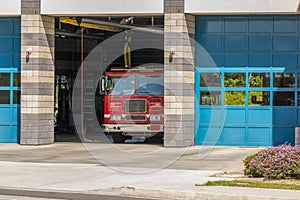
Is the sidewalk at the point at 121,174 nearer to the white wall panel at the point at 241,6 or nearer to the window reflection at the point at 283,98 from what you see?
the window reflection at the point at 283,98

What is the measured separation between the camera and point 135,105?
27.0 metres

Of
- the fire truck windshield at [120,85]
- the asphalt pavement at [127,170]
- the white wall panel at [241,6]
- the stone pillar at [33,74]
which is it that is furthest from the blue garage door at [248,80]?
the stone pillar at [33,74]

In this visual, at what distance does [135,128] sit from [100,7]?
448 cm

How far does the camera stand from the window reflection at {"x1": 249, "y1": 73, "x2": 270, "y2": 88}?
26.0m

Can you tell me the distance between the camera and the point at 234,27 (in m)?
26.1

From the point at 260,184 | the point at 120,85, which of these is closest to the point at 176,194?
the point at 260,184

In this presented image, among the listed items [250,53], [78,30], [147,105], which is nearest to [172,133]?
[147,105]

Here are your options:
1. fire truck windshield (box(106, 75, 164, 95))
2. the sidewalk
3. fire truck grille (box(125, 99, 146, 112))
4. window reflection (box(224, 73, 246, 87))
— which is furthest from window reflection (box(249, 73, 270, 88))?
fire truck grille (box(125, 99, 146, 112))

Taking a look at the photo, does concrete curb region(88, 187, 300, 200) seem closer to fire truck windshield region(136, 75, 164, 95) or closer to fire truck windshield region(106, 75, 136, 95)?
fire truck windshield region(136, 75, 164, 95)

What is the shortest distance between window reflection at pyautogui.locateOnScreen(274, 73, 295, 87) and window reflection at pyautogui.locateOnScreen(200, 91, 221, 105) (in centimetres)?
203

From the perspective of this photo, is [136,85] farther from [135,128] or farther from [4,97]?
[4,97]

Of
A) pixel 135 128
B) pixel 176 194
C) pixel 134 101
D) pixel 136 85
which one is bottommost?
pixel 176 194

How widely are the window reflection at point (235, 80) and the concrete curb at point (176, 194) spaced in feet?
38.6

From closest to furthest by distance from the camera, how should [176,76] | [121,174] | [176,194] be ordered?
1. [176,194]
2. [121,174]
3. [176,76]
